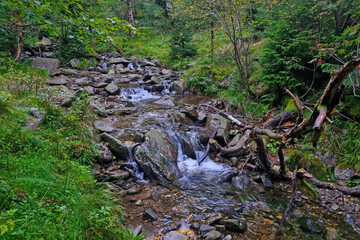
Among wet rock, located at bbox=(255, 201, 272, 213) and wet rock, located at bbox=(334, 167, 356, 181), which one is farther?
wet rock, located at bbox=(334, 167, 356, 181)

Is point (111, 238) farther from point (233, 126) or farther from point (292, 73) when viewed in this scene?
point (292, 73)

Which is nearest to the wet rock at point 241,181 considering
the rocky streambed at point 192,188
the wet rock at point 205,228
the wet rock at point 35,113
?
the rocky streambed at point 192,188

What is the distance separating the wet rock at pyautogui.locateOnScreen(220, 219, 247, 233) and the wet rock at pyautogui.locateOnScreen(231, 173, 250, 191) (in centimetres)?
132

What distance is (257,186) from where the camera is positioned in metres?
5.04

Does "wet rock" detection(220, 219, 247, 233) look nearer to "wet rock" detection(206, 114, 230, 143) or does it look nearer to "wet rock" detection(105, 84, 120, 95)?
"wet rock" detection(206, 114, 230, 143)

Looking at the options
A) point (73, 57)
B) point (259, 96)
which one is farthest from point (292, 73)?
point (73, 57)

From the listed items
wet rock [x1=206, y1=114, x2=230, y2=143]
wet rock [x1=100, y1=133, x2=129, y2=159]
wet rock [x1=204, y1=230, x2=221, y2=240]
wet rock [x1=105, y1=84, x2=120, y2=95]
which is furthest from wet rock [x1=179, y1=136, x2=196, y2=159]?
wet rock [x1=105, y1=84, x2=120, y2=95]

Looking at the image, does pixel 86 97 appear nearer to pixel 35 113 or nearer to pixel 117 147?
pixel 35 113

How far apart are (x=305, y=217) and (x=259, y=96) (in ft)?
17.6

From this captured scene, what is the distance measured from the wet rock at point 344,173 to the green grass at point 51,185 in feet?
16.2

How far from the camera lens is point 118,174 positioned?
5.00m

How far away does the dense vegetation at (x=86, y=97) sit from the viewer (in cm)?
259

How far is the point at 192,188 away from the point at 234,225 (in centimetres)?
154

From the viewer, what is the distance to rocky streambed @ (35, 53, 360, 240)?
374 cm
